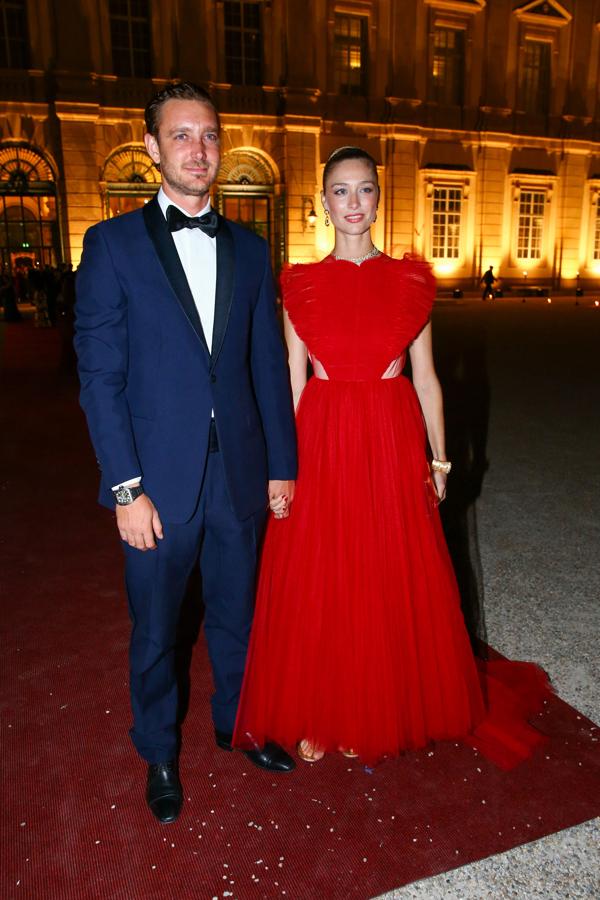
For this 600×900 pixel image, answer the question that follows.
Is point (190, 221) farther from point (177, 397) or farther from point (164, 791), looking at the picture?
point (164, 791)

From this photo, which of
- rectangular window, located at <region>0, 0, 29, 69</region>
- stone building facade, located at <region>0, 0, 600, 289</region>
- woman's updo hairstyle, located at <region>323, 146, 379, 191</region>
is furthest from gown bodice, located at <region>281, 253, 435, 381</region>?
rectangular window, located at <region>0, 0, 29, 69</region>

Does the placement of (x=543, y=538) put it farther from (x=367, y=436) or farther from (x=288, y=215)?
(x=288, y=215)

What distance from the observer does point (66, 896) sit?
194 cm

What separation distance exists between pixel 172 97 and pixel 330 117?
84.4 ft

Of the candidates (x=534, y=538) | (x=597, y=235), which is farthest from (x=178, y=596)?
(x=597, y=235)

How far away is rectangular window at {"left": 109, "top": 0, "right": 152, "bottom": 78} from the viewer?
73.2 ft

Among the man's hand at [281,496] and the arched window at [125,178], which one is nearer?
the man's hand at [281,496]

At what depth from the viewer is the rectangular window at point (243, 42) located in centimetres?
2361

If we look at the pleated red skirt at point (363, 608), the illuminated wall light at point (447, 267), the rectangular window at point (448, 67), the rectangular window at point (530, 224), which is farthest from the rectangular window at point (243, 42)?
the pleated red skirt at point (363, 608)

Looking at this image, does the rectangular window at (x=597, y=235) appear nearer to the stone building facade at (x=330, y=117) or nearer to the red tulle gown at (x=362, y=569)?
the stone building facade at (x=330, y=117)

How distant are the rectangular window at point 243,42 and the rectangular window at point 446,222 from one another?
324 inches

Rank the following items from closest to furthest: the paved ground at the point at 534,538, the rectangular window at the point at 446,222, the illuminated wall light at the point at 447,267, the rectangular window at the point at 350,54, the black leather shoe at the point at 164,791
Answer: the paved ground at the point at 534,538 < the black leather shoe at the point at 164,791 < the rectangular window at the point at 350,54 < the rectangular window at the point at 446,222 < the illuminated wall light at the point at 447,267

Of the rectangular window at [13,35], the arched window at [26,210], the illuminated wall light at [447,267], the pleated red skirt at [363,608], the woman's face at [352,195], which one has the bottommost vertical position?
the pleated red skirt at [363,608]

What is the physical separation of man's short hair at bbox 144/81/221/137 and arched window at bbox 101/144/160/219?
22.3 m
